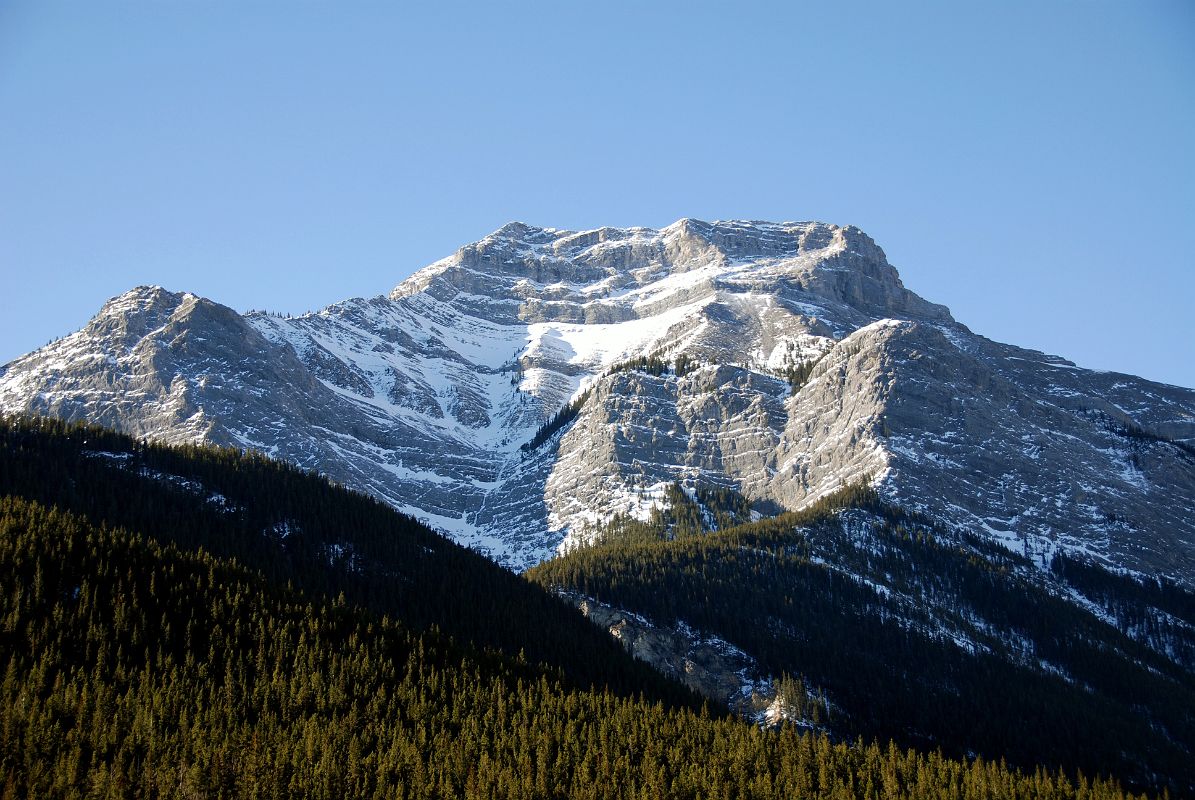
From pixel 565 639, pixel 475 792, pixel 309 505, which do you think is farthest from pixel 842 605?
pixel 475 792

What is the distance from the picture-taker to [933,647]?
568ft

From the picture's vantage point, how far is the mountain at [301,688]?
97.5 meters

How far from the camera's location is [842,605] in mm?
180875

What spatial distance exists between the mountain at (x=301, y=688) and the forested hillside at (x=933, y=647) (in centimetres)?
1442

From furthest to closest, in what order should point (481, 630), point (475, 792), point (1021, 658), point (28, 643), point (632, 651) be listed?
point (1021, 658)
point (632, 651)
point (481, 630)
point (28, 643)
point (475, 792)

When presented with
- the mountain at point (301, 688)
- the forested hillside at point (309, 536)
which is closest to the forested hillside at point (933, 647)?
the mountain at point (301, 688)

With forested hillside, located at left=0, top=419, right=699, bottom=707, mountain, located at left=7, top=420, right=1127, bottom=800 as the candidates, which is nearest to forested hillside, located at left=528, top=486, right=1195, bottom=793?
mountain, located at left=7, top=420, right=1127, bottom=800

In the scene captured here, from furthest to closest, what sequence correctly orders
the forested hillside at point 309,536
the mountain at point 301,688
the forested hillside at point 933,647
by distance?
1. the forested hillside at point 933,647
2. the forested hillside at point 309,536
3. the mountain at point 301,688

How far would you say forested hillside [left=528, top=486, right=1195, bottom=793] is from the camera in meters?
153

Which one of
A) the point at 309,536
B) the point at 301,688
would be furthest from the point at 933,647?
the point at 301,688

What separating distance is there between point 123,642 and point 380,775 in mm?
31589

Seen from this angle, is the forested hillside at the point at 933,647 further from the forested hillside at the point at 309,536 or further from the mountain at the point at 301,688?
the forested hillside at the point at 309,536

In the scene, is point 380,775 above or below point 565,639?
below

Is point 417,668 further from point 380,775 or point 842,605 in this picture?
point 842,605
